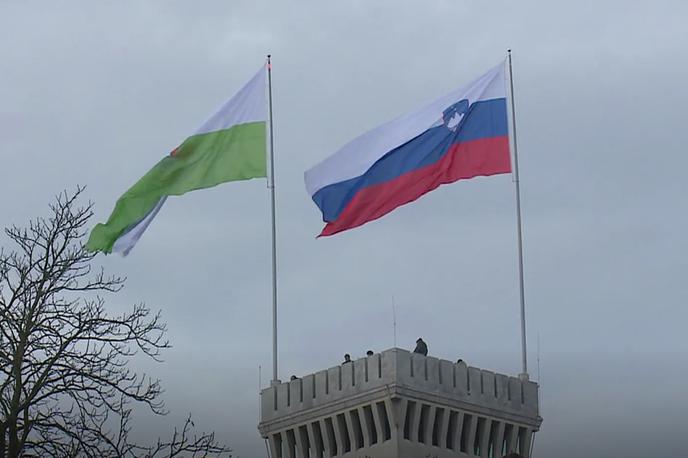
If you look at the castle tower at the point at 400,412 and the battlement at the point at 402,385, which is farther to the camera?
the battlement at the point at 402,385

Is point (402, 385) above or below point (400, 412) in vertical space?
above

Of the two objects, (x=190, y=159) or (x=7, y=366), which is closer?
(x=7, y=366)

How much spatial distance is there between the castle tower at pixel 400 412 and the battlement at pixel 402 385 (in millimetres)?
37

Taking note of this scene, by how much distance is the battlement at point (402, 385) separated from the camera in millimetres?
64812

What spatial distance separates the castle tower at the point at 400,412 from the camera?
6469 cm

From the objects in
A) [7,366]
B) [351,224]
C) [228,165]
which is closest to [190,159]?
[228,165]

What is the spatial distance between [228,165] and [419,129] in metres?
7.85

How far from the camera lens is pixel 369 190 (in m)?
66.4

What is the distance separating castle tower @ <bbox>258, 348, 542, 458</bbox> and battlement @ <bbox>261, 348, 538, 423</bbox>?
0.12ft

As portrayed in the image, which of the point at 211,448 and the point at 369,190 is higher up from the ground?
the point at 369,190

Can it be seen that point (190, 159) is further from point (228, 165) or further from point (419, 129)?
point (419, 129)

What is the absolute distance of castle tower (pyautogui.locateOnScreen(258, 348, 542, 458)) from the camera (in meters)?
64.7

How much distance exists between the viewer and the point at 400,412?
6431 centimetres

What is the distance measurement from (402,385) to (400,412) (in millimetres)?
1003
